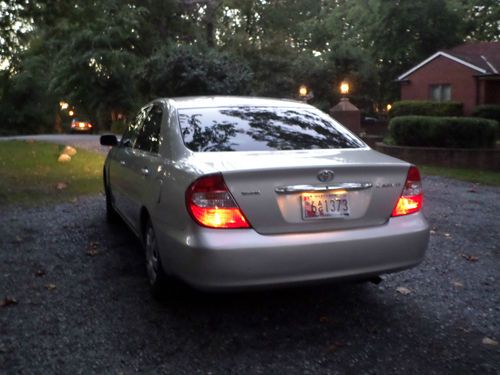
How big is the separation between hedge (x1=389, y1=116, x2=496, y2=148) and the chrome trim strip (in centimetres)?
1171

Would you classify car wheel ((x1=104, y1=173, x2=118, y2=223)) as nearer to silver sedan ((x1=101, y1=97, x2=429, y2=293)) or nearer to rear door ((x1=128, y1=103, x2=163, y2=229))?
rear door ((x1=128, y1=103, x2=163, y2=229))

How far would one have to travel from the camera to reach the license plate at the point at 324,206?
12.2 ft

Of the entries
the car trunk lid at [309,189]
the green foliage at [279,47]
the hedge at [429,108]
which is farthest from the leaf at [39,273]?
the hedge at [429,108]

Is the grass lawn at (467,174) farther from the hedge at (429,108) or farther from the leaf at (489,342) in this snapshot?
the hedge at (429,108)

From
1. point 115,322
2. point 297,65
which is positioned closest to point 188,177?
point 115,322

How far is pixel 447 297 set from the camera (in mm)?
4672

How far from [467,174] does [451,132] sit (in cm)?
213

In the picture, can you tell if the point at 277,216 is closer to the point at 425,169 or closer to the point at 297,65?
the point at 425,169

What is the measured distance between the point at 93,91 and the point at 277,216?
34.5 metres

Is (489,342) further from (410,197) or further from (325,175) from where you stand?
(325,175)

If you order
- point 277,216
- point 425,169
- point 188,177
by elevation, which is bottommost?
point 425,169

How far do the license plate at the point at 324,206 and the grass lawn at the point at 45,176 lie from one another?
6.38m

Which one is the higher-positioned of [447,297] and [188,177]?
[188,177]

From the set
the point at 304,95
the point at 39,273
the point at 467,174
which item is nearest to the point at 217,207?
the point at 39,273
